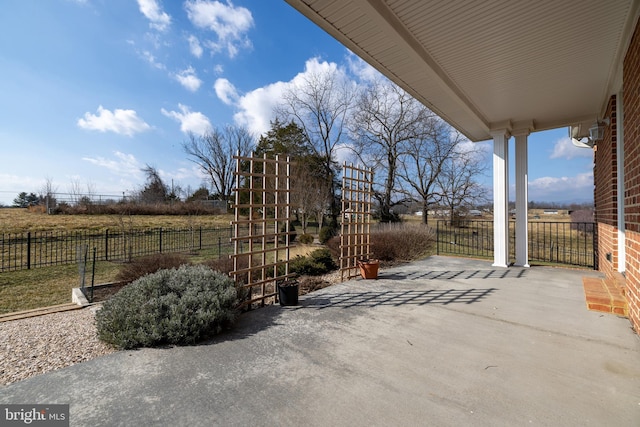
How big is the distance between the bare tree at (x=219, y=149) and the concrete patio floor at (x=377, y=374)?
2631 centimetres

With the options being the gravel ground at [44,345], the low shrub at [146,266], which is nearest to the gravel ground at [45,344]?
the gravel ground at [44,345]

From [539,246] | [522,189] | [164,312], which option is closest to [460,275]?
[522,189]

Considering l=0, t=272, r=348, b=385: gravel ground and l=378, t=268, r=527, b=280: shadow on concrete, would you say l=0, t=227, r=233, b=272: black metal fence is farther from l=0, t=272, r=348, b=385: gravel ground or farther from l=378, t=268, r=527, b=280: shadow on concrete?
l=378, t=268, r=527, b=280: shadow on concrete

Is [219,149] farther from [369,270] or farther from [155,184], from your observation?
[369,270]

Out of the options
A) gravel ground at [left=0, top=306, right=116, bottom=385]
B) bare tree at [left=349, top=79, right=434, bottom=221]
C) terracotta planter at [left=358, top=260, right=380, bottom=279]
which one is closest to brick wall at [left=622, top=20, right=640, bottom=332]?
terracotta planter at [left=358, top=260, right=380, bottom=279]

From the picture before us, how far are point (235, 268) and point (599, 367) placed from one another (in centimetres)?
338

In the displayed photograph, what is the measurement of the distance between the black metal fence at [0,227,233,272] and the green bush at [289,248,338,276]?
1827 mm

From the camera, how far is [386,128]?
1720 cm

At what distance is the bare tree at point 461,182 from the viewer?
1661 cm

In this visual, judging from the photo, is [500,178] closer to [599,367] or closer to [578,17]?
[578,17]

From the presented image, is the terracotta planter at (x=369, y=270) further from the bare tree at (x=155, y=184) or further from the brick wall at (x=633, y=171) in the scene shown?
the bare tree at (x=155, y=184)

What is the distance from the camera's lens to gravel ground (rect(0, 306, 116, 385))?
217 centimetres

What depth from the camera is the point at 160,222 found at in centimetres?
1405

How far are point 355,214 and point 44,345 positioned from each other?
4434 millimetres
